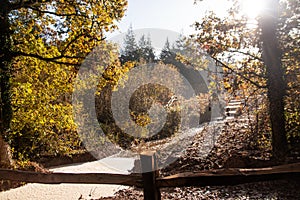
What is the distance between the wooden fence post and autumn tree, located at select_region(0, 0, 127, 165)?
4.53 m

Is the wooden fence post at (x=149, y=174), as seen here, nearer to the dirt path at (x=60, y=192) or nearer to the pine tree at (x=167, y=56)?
the dirt path at (x=60, y=192)

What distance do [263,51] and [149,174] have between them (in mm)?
4129

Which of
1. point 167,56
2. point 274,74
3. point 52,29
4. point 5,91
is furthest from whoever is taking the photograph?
point 167,56

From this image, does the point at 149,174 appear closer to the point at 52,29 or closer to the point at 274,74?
the point at 274,74

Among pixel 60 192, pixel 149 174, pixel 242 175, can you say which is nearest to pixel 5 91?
pixel 60 192

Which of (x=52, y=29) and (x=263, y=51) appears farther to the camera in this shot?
(x=52, y=29)

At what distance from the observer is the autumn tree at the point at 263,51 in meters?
4.91

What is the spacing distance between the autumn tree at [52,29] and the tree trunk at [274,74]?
3814mm

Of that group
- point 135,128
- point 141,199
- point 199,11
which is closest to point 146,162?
point 141,199

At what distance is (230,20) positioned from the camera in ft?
18.2

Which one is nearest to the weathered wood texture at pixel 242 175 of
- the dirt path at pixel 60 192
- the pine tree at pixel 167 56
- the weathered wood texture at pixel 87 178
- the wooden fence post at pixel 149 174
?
the wooden fence post at pixel 149 174

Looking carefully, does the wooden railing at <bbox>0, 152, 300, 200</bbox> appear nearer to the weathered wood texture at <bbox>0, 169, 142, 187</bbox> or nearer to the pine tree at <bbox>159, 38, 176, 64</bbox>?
the weathered wood texture at <bbox>0, 169, 142, 187</bbox>

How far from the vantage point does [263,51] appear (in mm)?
5090

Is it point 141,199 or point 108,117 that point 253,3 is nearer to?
point 141,199
